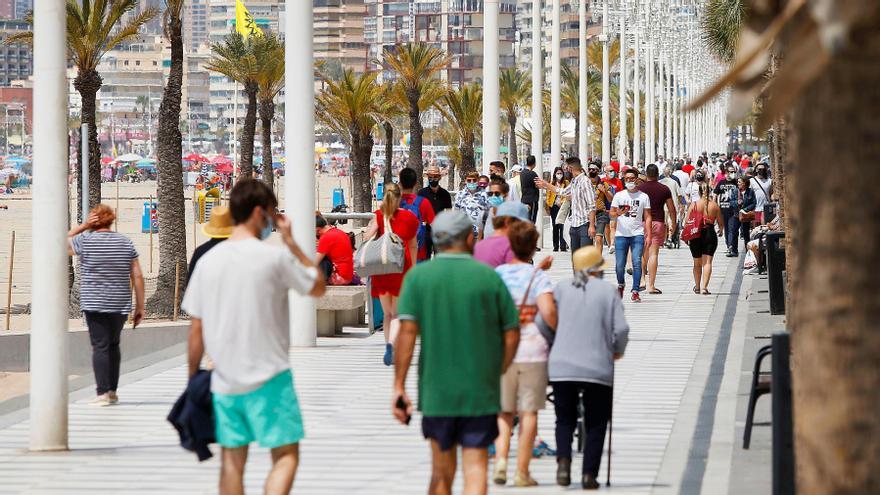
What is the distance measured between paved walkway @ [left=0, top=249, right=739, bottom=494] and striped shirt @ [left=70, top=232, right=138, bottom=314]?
764 mm

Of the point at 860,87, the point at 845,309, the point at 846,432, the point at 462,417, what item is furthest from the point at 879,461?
the point at 462,417

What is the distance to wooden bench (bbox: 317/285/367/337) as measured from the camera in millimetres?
17969

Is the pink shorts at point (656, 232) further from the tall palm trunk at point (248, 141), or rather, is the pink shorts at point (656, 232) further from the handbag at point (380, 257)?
the tall palm trunk at point (248, 141)

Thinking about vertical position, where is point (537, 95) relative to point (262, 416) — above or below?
above

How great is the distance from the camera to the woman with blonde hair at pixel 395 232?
14.6 metres

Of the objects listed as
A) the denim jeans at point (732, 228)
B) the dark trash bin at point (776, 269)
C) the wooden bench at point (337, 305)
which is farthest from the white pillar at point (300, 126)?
the denim jeans at point (732, 228)

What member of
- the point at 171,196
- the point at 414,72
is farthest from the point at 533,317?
the point at 414,72

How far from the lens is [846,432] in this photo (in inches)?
141

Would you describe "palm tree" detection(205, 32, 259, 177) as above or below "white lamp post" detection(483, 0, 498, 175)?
above

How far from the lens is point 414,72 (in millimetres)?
61625

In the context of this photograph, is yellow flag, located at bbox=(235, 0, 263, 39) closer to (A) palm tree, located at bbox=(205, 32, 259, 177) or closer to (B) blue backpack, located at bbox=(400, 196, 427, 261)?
(A) palm tree, located at bbox=(205, 32, 259, 177)

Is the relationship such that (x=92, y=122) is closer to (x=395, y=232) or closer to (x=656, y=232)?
(x=656, y=232)

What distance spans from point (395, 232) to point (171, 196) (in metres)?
13.4

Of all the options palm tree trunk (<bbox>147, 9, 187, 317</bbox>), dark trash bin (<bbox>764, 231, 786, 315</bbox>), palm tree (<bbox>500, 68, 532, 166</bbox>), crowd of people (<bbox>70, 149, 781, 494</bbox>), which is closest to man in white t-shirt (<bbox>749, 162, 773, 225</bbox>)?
palm tree trunk (<bbox>147, 9, 187, 317</bbox>)
